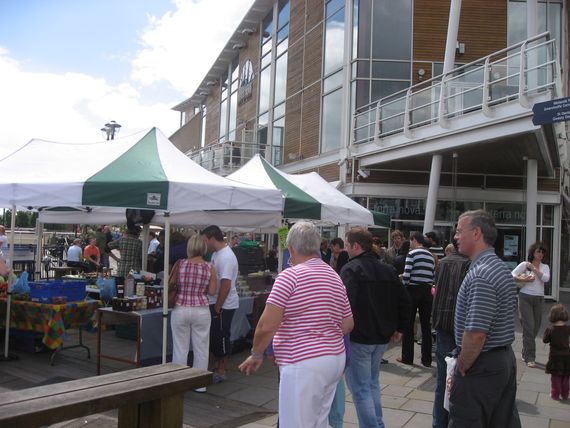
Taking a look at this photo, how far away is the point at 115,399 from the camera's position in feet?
7.97

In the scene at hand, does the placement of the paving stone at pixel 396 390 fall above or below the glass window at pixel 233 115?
below

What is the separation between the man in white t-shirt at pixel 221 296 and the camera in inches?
237

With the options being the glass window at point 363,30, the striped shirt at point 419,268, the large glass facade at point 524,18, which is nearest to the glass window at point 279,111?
the glass window at point 363,30

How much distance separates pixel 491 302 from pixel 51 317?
217 inches

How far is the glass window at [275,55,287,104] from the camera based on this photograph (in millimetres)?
24219

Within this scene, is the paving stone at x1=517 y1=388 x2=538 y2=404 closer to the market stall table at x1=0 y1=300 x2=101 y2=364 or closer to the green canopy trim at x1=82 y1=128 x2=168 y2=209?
the green canopy trim at x1=82 y1=128 x2=168 y2=209

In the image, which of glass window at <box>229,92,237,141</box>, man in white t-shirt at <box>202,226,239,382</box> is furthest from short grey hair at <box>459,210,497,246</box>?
glass window at <box>229,92,237,141</box>

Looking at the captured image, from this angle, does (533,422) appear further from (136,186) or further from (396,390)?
(136,186)

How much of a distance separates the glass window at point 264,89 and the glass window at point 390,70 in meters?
8.50

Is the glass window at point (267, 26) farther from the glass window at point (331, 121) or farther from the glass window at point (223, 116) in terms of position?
the glass window at point (331, 121)

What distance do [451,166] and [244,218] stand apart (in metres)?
9.94

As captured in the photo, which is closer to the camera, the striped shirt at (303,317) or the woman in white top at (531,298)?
the striped shirt at (303,317)

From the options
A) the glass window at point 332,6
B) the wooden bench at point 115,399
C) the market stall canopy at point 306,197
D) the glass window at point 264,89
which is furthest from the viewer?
the glass window at point 264,89

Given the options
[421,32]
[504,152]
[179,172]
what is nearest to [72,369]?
[179,172]
